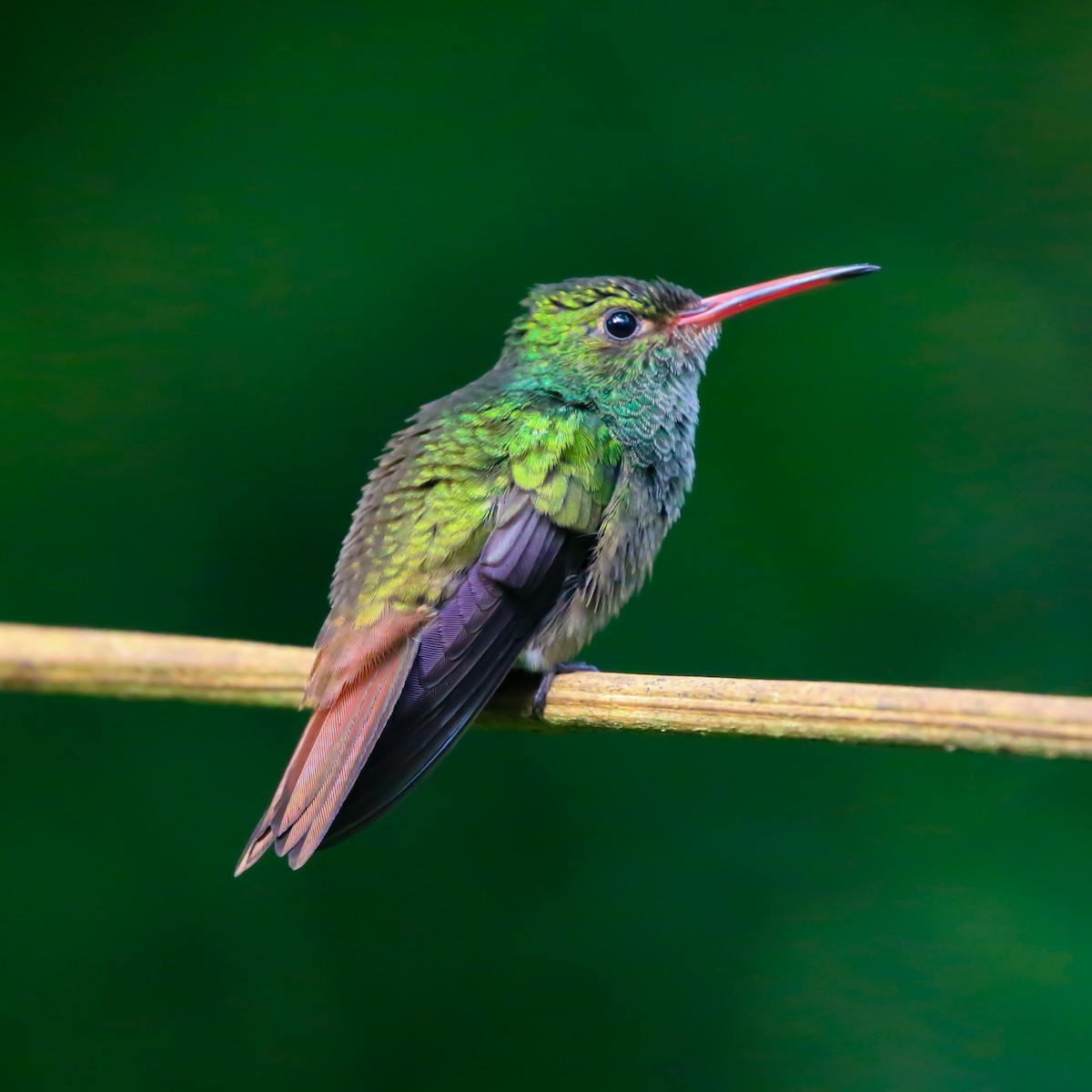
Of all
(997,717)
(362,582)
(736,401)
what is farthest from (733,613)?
(997,717)

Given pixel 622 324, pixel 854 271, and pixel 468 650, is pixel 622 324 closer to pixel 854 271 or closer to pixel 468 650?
pixel 854 271

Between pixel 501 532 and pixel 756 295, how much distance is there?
39.2 inches

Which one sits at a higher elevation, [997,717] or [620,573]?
[997,717]

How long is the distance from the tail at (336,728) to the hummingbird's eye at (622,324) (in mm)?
1008

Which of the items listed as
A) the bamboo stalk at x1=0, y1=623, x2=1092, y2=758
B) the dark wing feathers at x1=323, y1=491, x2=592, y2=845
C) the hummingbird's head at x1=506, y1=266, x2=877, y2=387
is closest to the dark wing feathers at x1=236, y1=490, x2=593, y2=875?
the dark wing feathers at x1=323, y1=491, x2=592, y2=845

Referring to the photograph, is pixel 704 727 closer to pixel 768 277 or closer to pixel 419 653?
pixel 419 653

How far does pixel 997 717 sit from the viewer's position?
1.63 metres

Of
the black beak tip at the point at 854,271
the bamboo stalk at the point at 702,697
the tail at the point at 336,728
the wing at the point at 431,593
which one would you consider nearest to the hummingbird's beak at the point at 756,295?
the black beak tip at the point at 854,271

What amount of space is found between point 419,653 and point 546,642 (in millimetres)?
351

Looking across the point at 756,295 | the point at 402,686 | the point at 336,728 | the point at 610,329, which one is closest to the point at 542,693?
the point at 402,686

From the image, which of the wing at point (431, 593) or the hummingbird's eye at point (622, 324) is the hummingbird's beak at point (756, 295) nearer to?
the hummingbird's eye at point (622, 324)

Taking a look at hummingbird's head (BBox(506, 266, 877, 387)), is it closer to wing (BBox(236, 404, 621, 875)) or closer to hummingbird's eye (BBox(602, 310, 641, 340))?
hummingbird's eye (BBox(602, 310, 641, 340))

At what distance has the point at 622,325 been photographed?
3.08 metres

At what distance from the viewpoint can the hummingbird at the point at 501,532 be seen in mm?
2318
